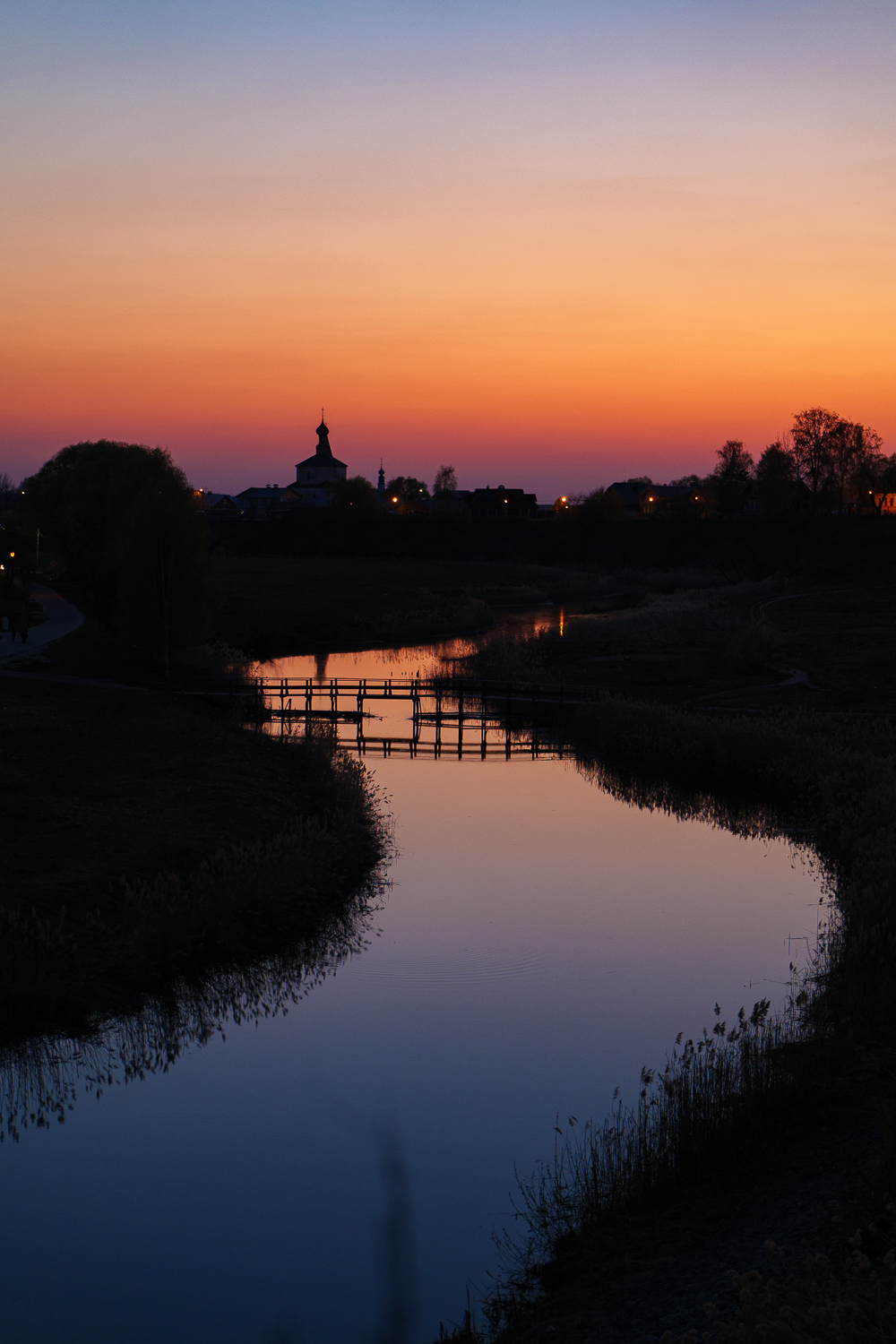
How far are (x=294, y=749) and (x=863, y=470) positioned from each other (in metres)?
133

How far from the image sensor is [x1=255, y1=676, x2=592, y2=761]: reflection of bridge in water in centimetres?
4159

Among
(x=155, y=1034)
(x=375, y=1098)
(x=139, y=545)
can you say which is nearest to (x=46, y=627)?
(x=139, y=545)

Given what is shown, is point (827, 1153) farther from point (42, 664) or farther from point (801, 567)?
point (801, 567)

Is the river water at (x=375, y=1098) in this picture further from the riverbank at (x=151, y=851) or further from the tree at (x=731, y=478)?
the tree at (x=731, y=478)

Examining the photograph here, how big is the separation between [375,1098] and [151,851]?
9.38m

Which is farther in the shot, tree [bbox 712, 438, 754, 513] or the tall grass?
tree [bbox 712, 438, 754, 513]

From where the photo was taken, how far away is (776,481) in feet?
502

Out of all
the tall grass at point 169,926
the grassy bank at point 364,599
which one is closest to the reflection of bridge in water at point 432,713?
the grassy bank at point 364,599

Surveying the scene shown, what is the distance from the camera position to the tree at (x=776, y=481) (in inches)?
6009

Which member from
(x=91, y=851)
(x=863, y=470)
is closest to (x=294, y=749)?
(x=91, y=851)

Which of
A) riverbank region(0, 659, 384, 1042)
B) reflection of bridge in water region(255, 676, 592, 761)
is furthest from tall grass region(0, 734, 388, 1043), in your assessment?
reflection of bridge in water region(255, 676, 592, 761)

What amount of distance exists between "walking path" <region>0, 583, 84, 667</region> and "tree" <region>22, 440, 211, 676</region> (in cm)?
306

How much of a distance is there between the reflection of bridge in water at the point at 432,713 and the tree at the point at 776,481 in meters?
113

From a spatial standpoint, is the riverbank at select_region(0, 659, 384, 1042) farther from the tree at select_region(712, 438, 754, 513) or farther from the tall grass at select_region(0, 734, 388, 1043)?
the tree at select_region(712, 438, 754, 513)
